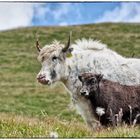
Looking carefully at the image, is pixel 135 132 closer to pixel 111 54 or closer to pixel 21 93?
pixel 111 54

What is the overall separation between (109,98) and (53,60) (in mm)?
1328

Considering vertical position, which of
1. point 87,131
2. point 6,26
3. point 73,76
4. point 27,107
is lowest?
point 27,107

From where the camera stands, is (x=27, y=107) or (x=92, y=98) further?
(x=27, y=107)

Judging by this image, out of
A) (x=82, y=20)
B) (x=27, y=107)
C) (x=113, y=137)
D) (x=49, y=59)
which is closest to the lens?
(x=113, y=137)

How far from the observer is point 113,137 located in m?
10.0

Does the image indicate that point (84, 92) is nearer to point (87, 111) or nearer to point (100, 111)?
point (100, 111)

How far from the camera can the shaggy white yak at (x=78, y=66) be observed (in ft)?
38.9

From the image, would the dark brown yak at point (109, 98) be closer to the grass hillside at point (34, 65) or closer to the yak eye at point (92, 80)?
the yak eye at point (92, 80)

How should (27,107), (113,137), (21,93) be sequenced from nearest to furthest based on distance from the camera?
1. (113,137)
2. (27,107)
3. (21,93)

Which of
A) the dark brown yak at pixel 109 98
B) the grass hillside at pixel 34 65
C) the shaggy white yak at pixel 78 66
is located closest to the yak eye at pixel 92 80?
the dark brown yak at pixel 109 98

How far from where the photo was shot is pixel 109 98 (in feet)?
37.0

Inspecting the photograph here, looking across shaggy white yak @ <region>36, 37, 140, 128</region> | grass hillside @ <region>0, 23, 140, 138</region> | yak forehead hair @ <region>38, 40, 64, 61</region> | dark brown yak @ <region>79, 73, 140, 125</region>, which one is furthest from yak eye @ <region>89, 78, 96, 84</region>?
yak forehead hair @ <region>38, 40, 64, 61</region>

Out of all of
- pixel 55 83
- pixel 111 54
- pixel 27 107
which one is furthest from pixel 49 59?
pixel 27 107

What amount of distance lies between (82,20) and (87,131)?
2759 millimetres
